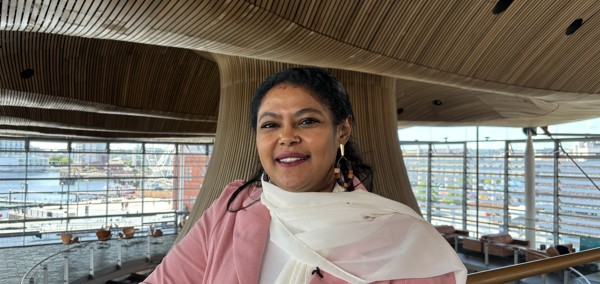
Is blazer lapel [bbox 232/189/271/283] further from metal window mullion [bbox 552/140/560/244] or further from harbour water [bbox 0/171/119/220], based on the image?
harbour water [bbox 0/171/119/220]

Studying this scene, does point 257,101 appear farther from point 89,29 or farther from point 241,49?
point 241,49

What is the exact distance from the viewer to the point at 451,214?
871 inches

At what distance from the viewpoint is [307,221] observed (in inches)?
46.9

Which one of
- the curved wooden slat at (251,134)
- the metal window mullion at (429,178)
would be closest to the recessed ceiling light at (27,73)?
the curved wooden slat at (251,134)

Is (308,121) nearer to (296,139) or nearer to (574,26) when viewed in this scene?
(296,139)

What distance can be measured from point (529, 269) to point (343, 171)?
0.85 meters

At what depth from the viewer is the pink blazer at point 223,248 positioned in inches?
48.0

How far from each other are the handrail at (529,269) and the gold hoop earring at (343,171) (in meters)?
0.53

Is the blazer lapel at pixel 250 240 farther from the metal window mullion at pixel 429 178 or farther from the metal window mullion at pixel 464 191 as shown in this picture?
the metal window mullion at pixel 429 178

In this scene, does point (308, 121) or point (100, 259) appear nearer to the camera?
point (308, 121)

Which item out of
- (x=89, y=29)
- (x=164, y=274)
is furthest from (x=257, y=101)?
(x=89, y=29)

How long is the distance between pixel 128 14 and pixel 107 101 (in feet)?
24.3

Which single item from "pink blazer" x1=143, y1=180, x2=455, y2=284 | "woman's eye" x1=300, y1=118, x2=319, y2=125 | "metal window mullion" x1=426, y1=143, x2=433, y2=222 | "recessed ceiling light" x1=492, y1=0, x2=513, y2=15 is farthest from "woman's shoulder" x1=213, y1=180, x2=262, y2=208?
"metal window mullion" x1=426, y1=143, x2=433, y2=222

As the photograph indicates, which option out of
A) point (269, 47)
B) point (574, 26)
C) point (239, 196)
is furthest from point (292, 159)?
point (574, 26)
